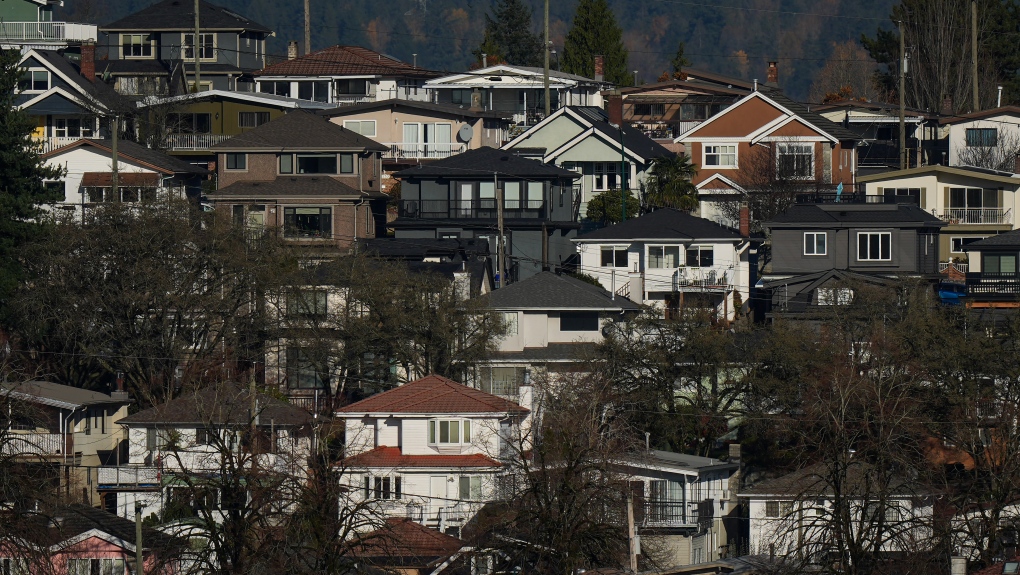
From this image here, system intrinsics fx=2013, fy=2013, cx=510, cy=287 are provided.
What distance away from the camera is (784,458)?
166ft

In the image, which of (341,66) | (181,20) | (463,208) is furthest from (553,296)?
(181,20)

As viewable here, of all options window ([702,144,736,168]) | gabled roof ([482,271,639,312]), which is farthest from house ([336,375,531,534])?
window ([702,144,736,168])

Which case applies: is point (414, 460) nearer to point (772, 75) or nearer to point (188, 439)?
point (188, 439)

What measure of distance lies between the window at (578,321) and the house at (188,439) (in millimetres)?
10237

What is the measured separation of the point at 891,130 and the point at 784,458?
3658 cm

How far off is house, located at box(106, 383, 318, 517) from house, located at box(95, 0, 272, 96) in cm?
4010

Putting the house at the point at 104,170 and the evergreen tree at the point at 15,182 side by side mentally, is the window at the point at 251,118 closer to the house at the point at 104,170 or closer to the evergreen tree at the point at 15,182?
the house at the point at 104,170

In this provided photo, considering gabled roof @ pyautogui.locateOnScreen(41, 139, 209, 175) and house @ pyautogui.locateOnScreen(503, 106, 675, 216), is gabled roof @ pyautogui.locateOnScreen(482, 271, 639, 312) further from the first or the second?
gabled roof @ pyautogui.locateOnScreen(41, 139, 209, 175)

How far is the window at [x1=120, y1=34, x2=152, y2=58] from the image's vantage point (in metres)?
94.8

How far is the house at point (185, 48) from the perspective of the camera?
90625 millimetres

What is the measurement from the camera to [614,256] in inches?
2571

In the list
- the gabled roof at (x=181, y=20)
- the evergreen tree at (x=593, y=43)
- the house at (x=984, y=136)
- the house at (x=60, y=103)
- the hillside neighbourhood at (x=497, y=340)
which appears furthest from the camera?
the evergreen tree at (x=593, y=43)

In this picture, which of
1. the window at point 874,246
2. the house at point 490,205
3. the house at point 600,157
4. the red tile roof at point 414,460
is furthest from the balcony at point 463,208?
the red tile roof at point 414,460

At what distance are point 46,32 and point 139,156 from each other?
2171 centimetres
